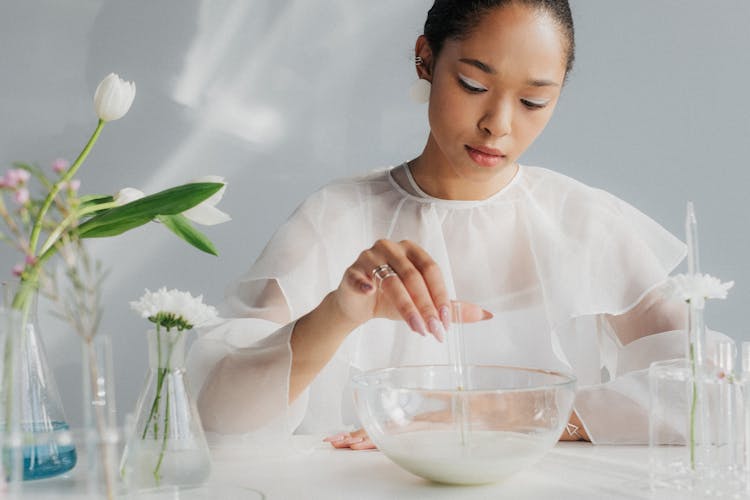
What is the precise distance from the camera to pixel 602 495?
73cm

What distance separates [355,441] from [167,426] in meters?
0.25

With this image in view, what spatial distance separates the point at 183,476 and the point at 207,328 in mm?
470

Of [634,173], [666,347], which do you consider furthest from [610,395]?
[634,173]

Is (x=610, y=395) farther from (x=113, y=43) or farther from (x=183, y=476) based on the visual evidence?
(x=113, y=43)

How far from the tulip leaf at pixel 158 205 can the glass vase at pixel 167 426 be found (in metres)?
0.13

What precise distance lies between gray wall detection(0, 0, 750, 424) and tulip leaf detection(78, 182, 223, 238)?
811 millimetres

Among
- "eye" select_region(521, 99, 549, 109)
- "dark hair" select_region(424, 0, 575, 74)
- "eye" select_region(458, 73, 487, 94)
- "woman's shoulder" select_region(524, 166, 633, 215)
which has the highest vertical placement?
"dark hair" select_region(424, 0, 575, 74)

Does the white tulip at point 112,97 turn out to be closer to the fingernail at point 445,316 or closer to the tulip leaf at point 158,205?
the tulip leaf at point 158,205

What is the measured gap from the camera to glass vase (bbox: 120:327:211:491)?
733mm

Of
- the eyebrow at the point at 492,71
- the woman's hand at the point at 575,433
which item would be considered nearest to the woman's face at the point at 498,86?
the eyebrow at the point at 492,71

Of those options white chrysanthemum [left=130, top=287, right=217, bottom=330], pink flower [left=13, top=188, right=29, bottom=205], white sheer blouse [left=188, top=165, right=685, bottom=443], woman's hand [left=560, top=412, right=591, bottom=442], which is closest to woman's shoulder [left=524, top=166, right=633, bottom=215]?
white sheer blouse [left=188, top=165, right=685, bottom=443]

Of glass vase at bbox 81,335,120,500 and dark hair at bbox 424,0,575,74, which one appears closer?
glass vase at bbox 81,335,120,500

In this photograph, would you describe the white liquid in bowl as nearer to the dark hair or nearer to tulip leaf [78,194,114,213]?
tulip leaf [78,194,114,213]

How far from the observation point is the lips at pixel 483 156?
122 centimetres
